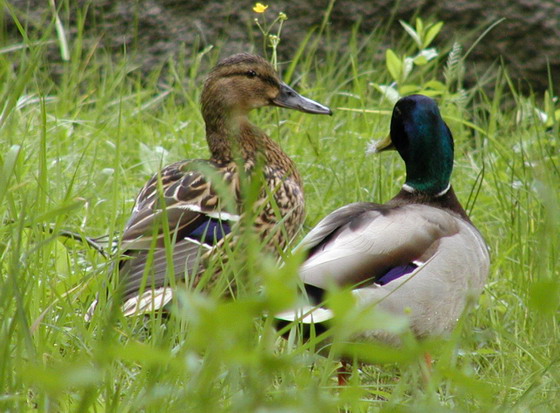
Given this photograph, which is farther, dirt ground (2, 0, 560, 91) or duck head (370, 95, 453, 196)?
dirt ground (2, 0, 560, 91)

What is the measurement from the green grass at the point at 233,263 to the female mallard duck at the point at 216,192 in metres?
0.13

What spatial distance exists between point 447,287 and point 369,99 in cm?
229

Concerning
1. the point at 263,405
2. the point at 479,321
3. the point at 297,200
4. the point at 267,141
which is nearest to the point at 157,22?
the point at 267,141

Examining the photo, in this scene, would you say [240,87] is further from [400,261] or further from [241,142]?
[400,261]

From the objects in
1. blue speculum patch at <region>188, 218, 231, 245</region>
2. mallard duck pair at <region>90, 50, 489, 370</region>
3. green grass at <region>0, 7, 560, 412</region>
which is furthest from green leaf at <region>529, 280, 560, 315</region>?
blue speculum patch at <region>188, 218, 231, 245</region>

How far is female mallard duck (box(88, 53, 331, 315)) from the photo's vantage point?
10.6 feet

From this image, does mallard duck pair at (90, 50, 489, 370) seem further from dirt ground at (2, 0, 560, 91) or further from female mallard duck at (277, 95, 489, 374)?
dirt ground at (2, 0, 560, 91)

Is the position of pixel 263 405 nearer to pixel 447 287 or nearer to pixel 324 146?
pixel 447 287

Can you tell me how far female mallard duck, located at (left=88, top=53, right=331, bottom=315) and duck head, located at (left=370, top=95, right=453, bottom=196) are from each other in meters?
0.48

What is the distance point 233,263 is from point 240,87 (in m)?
2.22

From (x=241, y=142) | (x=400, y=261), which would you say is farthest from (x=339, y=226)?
(x=241, y=142)

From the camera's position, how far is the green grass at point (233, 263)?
4.43 ft

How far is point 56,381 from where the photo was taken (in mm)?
1211

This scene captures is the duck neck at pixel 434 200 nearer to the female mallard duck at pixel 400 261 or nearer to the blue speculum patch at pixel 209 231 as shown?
the female mallard duck at pixel 400 261
